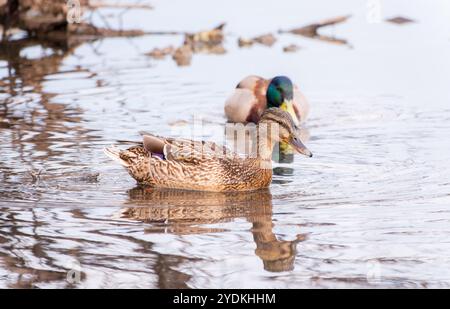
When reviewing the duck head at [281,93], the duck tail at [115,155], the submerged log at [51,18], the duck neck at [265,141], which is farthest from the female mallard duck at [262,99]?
the submerged log at [51,18]

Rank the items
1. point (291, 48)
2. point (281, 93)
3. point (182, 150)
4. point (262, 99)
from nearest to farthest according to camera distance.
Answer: point (182, 150) < point (281, 93) < point (262, 99) < point (291, 48)

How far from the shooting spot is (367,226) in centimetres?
770

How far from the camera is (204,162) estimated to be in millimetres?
9062

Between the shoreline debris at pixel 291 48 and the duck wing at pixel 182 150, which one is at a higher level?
the shoreline debris at pixel 291 48

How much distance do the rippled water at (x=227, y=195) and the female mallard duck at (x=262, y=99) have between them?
21cm

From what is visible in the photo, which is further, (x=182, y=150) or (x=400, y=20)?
(x=400, y=20)

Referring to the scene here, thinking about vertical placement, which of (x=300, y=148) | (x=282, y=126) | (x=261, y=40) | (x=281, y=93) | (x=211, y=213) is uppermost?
(x=261, y=40)

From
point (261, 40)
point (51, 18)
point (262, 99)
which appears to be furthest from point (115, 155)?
point (51, 18)

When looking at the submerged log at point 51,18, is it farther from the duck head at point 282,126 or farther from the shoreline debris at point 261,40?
the duck head at point 282,126

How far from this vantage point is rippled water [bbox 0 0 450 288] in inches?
268

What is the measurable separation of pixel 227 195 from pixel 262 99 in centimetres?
405

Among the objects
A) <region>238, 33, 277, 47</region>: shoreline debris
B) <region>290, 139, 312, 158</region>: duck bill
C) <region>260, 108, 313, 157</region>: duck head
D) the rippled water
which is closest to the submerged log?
the rippled water

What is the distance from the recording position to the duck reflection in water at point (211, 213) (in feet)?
23.5

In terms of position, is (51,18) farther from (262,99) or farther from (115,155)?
(115,155)
